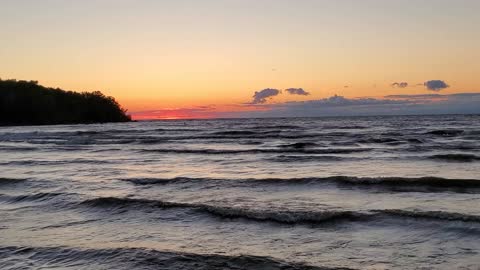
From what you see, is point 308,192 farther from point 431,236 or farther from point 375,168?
point 375,168

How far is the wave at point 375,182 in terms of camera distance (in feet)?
41.0

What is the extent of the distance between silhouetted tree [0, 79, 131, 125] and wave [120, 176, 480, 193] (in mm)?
101074

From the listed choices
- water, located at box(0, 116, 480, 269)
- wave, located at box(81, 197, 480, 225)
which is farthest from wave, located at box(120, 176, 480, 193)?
wave, located at box(81, 197, 480, 225)

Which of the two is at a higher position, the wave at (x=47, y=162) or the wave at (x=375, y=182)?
the wave at (x=47, y=162)

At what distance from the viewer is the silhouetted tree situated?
356ft

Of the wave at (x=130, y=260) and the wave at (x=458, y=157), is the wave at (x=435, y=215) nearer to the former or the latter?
the wave at (x=130, y=260)

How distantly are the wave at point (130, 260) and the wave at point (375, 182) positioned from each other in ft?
22.6

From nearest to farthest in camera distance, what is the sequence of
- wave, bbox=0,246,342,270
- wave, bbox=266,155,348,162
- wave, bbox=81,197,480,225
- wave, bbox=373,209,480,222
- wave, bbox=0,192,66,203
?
wave, bbox=0,246,342,270 → wave, bbox=373,209,480,222 → wave, bbox=81,197,480,225 → wave, bbox=0,192,66,203 → wave, bbox=266,155,348,162

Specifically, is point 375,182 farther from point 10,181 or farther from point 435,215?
point 10,181

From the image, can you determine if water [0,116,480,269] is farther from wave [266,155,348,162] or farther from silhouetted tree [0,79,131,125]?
silhouetted tree [0,79,131,125]

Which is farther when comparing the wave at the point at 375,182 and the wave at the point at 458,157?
the wave at the point at 458,157

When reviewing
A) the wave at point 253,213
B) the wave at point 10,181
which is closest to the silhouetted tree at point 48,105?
the wave at point 10,181

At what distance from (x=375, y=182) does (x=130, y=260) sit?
335 inches

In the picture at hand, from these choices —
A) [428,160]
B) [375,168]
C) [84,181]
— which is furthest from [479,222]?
[428,160]
